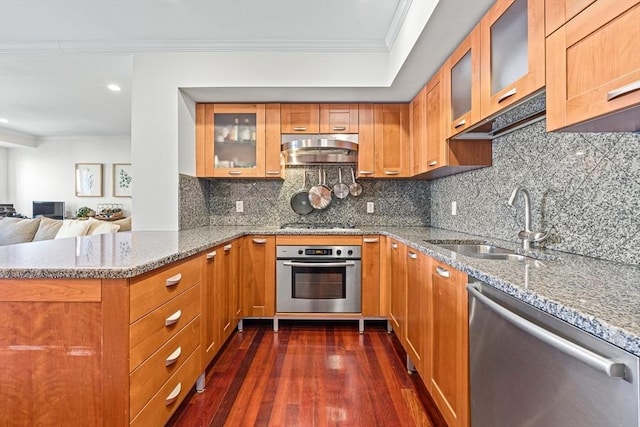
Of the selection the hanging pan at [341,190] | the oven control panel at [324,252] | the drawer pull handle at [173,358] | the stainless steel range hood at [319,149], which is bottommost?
the drawer pull handle at [173,358]

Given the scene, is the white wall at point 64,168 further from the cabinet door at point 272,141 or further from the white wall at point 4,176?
the cabinet door at point 272,141

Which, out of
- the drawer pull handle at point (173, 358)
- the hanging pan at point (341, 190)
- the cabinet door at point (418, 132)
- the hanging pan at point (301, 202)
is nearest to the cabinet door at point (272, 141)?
the hanging pan at point (301, 202)

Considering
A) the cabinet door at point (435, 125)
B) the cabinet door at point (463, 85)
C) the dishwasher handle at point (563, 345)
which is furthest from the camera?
the cabinet door at point (435, 125)

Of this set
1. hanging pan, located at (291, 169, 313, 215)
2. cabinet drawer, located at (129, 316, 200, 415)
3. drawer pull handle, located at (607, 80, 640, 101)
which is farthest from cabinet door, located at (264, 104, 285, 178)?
drawer pull handle, located at (607, 80, 640, 101)

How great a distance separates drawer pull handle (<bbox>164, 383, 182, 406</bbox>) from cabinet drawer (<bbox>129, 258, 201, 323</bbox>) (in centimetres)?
42

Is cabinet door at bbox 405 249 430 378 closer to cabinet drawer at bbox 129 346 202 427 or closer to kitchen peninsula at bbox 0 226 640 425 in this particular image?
kitchen peninsula at bbox 0 226 640 425

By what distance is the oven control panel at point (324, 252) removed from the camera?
2672 millimetres

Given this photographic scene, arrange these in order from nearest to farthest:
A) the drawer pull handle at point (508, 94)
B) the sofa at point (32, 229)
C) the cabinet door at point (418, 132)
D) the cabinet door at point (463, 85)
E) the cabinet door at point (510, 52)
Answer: the cabinet door at point (510, 52) → the drawer pull handle at point (508, 94) → the cabinet door at point (463, 85) → the cabinet door at point (418, 132) → the sofa at point (32, 229)

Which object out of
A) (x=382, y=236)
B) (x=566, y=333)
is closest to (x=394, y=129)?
(x=382, y=236)

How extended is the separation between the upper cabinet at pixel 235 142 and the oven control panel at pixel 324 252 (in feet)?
2.42

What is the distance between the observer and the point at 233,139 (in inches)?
116

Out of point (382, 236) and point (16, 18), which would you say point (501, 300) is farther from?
point (16, 18)

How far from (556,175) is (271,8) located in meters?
1.94

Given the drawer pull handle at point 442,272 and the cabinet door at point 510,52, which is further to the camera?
the drawer pull handle at point 442,272
